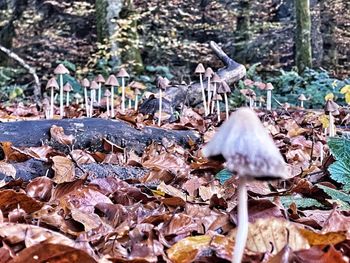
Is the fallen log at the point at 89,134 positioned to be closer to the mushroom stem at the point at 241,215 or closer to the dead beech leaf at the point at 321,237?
the dead beech leaf at the point at 321,237

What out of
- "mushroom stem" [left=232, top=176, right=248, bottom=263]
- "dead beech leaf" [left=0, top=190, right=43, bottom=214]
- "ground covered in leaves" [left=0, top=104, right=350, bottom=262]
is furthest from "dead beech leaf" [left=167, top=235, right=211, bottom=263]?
"dead beech leaf" [left=0, top=190, right=43, bottom=214]

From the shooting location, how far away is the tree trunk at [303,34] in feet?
38.3

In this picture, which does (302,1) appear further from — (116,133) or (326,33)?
(116,133)

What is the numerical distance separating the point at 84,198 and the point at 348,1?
14.8m

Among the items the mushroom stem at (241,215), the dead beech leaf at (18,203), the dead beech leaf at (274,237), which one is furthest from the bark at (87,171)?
the mushroom stem at (241,215)

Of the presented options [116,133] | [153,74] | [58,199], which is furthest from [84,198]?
[153,74]

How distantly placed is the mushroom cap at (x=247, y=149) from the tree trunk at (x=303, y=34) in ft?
37.4

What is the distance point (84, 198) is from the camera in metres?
1.81

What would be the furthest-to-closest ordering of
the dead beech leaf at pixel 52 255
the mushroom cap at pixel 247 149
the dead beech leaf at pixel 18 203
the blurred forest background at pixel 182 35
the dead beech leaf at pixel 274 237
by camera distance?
the blurred forest background at pixel 182 35
the dead beech leaf at pixel 18 203
the dead beech leaf at pixel 274 237
the dead beech leaf at pixel 52 255
the mushroom cap at pixel 247 149

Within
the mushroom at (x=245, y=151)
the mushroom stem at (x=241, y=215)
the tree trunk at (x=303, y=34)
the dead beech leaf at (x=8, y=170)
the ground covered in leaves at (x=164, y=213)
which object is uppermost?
the tree trunk at (x=303, y=34)

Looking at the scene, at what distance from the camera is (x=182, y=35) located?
49.9 ft

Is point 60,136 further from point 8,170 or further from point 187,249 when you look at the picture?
point 187,249

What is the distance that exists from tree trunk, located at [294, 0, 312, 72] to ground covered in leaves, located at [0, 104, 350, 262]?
9.57 m

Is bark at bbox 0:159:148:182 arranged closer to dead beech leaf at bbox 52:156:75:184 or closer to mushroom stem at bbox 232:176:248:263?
dead beech leaf at bbox 52:156:75:184
